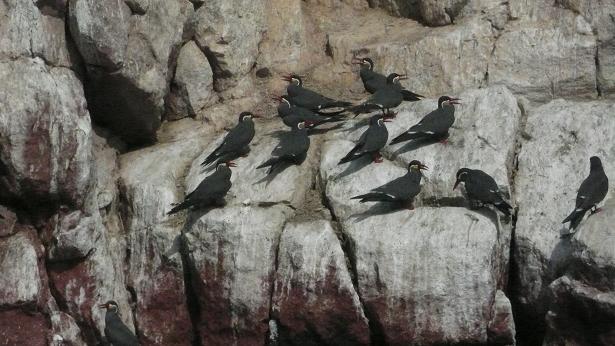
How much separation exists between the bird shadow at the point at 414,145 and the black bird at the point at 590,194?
218 cm

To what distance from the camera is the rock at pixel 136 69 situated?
15508 millimetres

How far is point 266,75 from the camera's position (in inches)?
707

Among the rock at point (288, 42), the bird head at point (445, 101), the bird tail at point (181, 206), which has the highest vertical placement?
the rock at point (288, 42)

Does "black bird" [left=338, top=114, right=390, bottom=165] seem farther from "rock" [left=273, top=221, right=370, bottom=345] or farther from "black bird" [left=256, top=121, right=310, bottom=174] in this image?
"rock" [left=273, top=221, right=370, bottom=345]

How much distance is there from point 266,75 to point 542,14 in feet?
14.0

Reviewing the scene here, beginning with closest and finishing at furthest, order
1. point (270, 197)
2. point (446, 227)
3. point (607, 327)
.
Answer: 1. point (607, 327)
2. point (446, 227)
3. point (270, 197)

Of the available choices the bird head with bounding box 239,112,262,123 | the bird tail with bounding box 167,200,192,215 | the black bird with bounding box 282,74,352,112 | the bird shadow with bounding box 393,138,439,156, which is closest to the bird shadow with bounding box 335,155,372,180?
the bird shadow with bounding box 393,138,439,156

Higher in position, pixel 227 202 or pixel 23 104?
pixel 23 104

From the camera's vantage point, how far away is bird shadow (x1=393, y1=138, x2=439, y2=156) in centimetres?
1521

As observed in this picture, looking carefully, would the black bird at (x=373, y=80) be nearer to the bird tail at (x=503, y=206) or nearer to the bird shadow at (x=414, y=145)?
the bird shadow at (x=414, y=145)

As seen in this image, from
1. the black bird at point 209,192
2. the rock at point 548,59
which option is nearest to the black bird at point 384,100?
the rock at point 548,59

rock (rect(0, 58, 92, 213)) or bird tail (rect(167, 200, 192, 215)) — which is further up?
rock (rect(0, 58, 92, 213))

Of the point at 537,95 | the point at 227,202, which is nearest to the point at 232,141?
the point at 227,202

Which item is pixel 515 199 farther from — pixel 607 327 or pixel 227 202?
pixel 227 202
